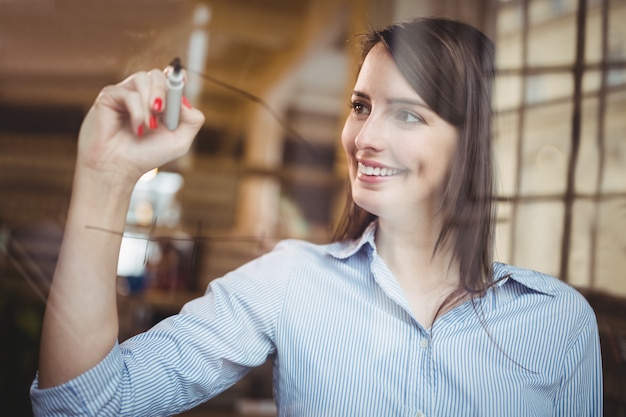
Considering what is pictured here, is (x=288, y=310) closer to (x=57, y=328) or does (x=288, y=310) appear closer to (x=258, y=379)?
(x=57, y=328)

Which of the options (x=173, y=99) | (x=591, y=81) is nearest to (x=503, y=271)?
(x=591, y=81)

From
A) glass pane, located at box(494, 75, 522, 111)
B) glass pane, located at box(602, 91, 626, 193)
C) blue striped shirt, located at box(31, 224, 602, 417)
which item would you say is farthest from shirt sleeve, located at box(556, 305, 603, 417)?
glass pane, located at box(494, 75, 522, 111)

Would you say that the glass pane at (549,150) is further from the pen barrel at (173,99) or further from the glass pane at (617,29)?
the pen barrel at (173,99)

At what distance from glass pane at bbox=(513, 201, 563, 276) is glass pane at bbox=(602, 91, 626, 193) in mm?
A: 90

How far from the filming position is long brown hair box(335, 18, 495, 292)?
683 millimetres

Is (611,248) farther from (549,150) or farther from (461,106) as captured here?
(461,106)

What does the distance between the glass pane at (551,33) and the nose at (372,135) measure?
44cm

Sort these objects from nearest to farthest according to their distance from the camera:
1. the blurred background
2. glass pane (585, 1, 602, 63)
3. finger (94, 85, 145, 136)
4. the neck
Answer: finger (94, 85, 145, 136)
the blurred background
the neck
glass pane (585, 1, 602, 63)

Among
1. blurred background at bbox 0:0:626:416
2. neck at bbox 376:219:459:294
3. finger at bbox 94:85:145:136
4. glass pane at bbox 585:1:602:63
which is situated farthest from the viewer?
glass pane at bbox 585:1:602:63

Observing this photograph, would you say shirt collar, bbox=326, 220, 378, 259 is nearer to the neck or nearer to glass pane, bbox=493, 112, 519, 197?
the neck

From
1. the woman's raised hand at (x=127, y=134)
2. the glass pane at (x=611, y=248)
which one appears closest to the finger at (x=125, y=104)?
the woman's raised hand at (x=127, y=134)

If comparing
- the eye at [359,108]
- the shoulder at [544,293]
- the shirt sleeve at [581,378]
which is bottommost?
the shirt sleeve at [581,378]

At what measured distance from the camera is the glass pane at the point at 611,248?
84cm

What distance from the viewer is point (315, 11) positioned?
2.53 meters
